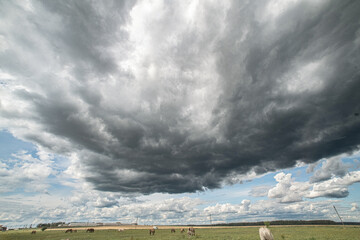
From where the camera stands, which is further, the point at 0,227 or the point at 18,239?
the point at 0,227

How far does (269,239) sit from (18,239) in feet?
235

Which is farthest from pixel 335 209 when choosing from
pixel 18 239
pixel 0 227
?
pixel 0 227

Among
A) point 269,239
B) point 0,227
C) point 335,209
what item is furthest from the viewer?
point 0,227

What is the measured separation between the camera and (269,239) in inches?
436

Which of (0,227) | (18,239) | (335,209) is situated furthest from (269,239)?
(0,227)

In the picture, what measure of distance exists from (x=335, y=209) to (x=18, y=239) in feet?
454

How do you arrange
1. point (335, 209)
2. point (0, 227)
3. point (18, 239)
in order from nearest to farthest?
point (18, 239), point (335, 209), point (0, 227)

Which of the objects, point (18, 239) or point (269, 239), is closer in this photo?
point (269, 239)

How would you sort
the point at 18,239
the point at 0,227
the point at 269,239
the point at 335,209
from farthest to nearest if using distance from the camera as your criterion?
the point at 0,227 < the point at 335,209 < the point at 18,239 < the point at 269,239

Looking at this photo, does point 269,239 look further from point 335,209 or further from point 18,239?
point 335,209

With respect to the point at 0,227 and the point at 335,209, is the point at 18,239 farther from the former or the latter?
the point at 335,209

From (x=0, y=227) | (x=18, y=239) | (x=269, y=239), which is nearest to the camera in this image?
(x=269, y=239)

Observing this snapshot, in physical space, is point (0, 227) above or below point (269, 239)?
above

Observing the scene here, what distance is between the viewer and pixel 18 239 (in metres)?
53.0
